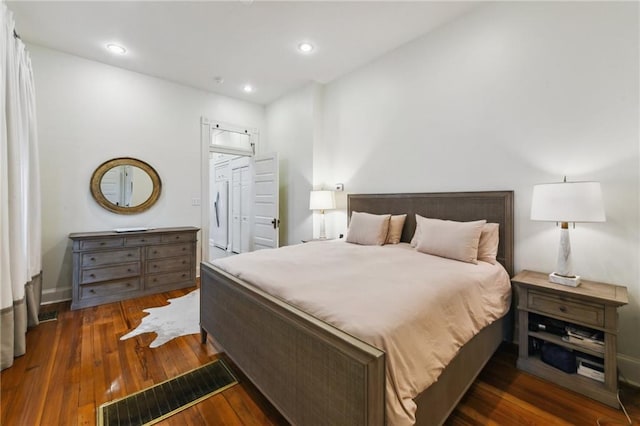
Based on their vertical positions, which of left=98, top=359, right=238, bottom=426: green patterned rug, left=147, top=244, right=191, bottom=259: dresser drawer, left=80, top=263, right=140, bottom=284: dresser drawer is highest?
left=147, top=244, right=191, bottom=259: dresser drawer

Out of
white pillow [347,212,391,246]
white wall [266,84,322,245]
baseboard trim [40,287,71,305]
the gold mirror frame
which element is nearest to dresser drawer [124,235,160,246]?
the gold mirror frame

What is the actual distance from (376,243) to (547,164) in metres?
1.65

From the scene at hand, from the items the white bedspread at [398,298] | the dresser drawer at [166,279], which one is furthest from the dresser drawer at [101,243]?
the white bedspread at [398,298]

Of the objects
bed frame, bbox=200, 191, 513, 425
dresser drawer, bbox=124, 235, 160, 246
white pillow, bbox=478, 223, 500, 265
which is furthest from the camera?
dresser drawer, bbox=124, 235, 160, 246

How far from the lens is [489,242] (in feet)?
7.85

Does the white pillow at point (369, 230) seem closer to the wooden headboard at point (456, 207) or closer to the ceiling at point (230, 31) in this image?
the wooden headboard at point (456, 207)

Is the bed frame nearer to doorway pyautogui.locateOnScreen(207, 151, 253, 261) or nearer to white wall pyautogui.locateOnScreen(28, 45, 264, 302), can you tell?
white wall pyautogui.locateOnScreen(28, 45, 264, 302)

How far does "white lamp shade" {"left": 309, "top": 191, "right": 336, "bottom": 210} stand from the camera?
3965 millimetres

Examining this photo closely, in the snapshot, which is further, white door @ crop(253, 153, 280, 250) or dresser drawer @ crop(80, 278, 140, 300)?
white door @ crop(253, 153, 280, 250)

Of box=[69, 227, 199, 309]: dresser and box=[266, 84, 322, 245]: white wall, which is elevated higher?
box=[266, 84, 322, 245]: white wall

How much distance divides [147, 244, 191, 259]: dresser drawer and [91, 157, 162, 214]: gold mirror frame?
71 cm

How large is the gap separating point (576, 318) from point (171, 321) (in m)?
3.42

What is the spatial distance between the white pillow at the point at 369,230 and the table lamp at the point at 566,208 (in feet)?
4.56

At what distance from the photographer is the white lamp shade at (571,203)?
5.75 ft
